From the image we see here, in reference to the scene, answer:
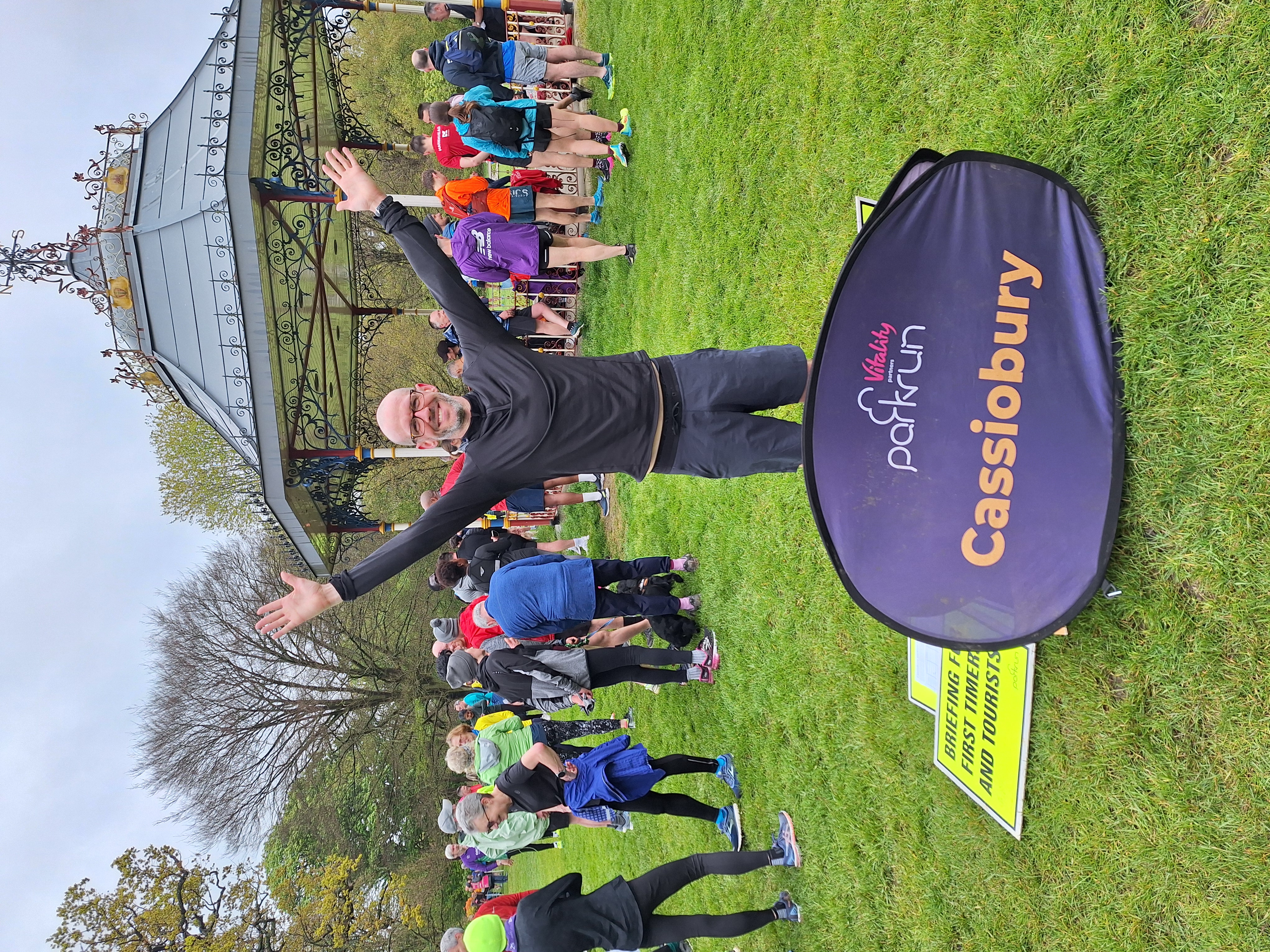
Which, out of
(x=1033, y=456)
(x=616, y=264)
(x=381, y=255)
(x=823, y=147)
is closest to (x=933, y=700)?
(x=1033, y=456)

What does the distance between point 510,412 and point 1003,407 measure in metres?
2.16

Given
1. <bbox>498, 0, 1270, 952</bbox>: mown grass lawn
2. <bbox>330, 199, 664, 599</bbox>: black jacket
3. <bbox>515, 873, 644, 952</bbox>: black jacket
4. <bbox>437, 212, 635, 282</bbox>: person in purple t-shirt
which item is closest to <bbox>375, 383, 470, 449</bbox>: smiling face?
<bbox>330, 199, 664, 599</bbox>: black jacket

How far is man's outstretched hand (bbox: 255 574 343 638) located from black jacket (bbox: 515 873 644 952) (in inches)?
95.0

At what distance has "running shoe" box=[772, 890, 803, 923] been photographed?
4.43m

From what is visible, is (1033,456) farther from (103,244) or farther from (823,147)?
(103,244)

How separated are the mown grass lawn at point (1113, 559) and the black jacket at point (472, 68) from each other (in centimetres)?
287

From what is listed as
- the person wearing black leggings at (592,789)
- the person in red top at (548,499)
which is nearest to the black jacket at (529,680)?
the person wearing black leggings at (592,789)

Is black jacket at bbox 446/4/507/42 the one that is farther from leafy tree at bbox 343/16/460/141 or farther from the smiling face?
the smiling face

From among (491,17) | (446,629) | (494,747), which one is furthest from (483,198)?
(494,747)

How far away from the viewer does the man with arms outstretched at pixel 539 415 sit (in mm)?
3312

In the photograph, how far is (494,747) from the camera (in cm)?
568

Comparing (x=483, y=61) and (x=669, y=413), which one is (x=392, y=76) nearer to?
(x=483, y=61)

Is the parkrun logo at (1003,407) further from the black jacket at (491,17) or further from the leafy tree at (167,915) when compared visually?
the leafy tree at (167,915)

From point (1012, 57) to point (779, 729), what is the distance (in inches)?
163
